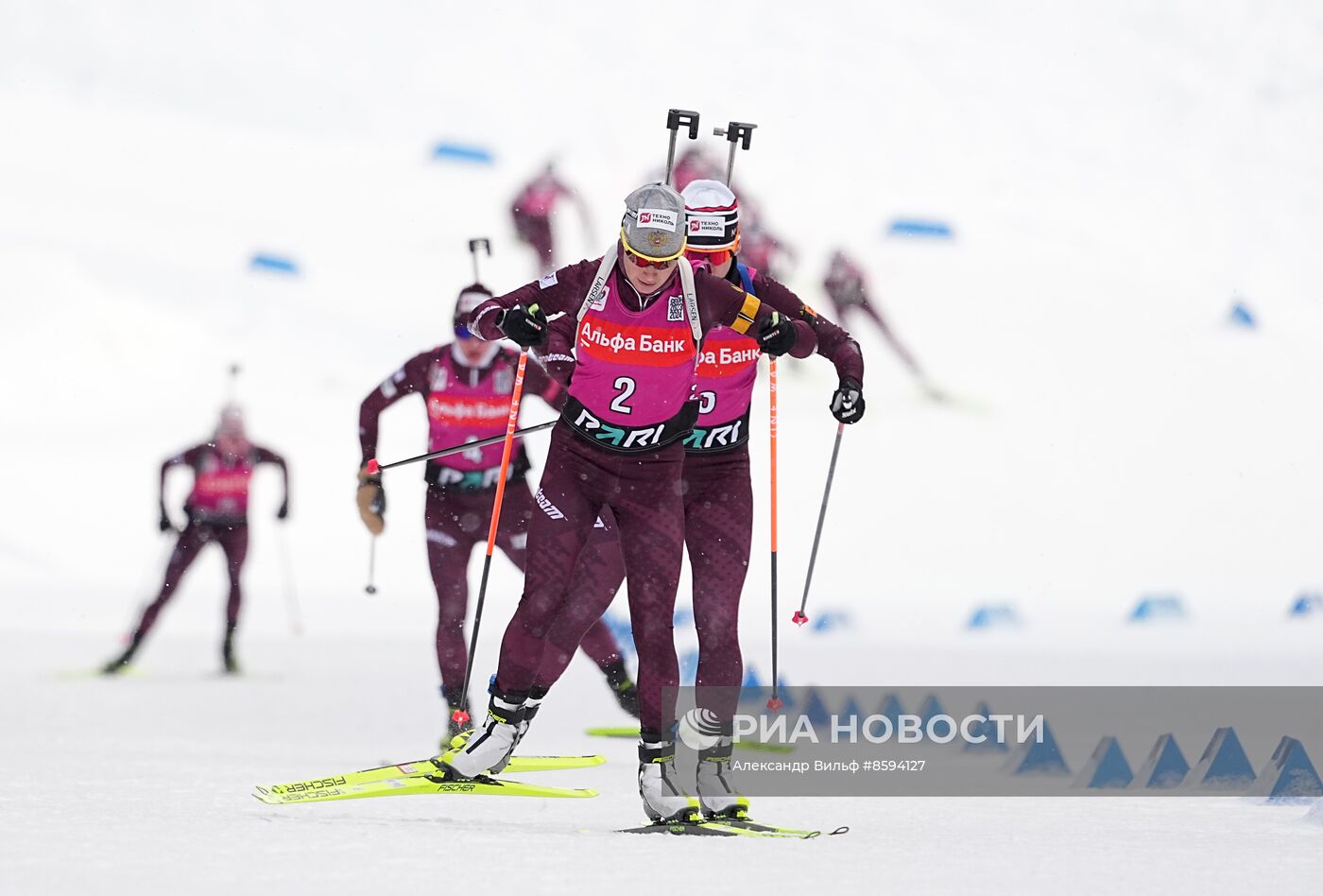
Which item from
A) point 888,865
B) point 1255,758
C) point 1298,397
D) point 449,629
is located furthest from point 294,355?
point 888,865

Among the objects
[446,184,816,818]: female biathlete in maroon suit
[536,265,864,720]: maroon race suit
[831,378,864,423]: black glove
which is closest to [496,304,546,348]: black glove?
[446,184,816,818]: female biathlete in maroon suit

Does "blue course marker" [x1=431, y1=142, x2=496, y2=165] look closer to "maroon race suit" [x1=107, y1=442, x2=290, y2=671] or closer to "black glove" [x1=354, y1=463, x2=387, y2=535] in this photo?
"maroon race suit" [x1=107, y1=442, x2=290, y2=671]

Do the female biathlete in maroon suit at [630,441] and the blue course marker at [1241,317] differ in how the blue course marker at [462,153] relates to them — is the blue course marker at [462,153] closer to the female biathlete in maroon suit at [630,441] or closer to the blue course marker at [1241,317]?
the blue course marker at [1241,317]

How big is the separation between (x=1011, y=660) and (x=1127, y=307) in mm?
10316

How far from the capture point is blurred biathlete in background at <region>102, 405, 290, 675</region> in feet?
36.6

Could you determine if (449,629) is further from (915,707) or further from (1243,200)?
(1243,200)

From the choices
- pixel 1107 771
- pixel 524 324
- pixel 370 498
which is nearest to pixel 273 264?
pixel 370 498

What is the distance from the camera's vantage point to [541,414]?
16.8 meters

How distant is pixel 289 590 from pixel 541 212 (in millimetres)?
7936

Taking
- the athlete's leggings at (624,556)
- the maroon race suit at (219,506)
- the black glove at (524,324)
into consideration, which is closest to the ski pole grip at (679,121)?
the black glove at (524,324)

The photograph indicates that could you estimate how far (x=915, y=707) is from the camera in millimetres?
8797

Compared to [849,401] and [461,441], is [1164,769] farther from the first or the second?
A: [461,441]

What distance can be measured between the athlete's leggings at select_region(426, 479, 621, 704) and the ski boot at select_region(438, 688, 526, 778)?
5.54ft

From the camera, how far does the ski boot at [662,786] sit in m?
5.15
